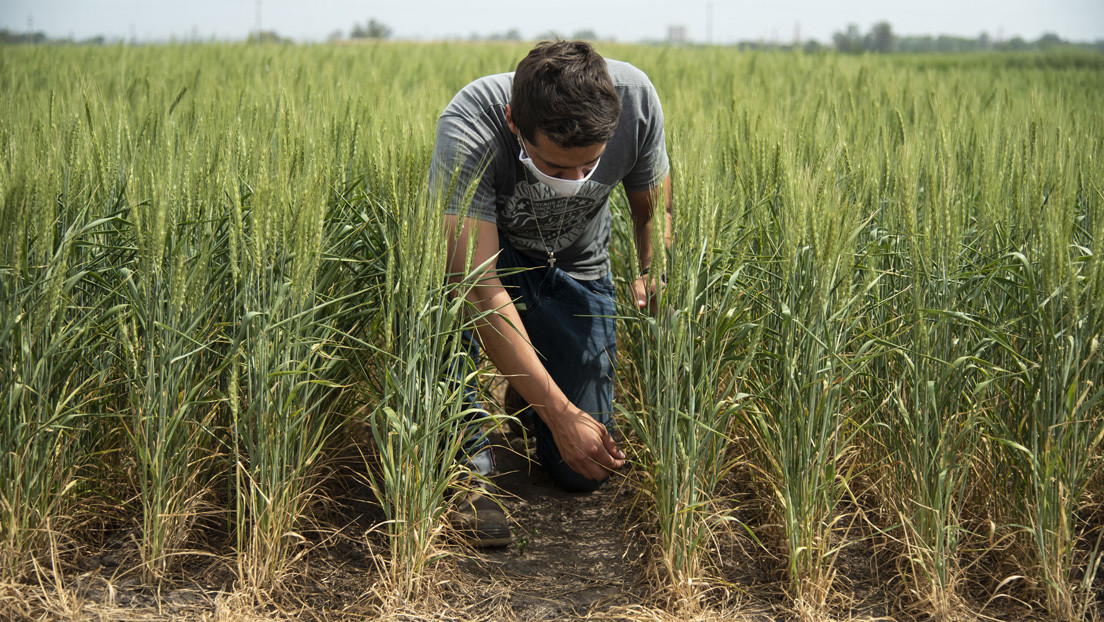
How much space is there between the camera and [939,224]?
1863 millimetres

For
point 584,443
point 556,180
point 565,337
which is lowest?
point 584,443

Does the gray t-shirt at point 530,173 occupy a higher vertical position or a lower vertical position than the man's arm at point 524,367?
higher

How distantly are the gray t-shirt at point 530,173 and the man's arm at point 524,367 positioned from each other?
0.41 feet

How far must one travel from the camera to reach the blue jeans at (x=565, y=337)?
8.11 ft

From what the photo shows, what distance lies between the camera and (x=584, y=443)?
6.47 feet

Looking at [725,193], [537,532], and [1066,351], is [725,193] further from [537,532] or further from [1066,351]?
[537,532]

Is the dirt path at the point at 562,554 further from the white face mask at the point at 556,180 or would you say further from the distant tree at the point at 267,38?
the distant tree at the point at 267,38

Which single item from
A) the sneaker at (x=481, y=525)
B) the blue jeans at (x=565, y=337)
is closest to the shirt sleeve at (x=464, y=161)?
the blue jeans at (x=565, y=337)

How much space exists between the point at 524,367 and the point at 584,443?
0.25 m

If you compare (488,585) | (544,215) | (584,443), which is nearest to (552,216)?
(544,215)

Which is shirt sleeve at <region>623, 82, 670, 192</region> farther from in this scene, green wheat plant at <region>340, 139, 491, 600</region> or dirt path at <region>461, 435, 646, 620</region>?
dirt path at <region>461, 435, 646, 620</region>

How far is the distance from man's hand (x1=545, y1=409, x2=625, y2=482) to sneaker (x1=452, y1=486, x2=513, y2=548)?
0.27m

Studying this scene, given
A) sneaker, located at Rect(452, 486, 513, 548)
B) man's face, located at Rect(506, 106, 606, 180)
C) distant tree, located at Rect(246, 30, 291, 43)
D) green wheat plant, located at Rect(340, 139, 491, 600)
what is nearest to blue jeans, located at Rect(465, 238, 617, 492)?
sneaker, located at Rect(452, 486, 513, 548)

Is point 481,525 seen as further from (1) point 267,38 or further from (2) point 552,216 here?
(1) point 267,38
